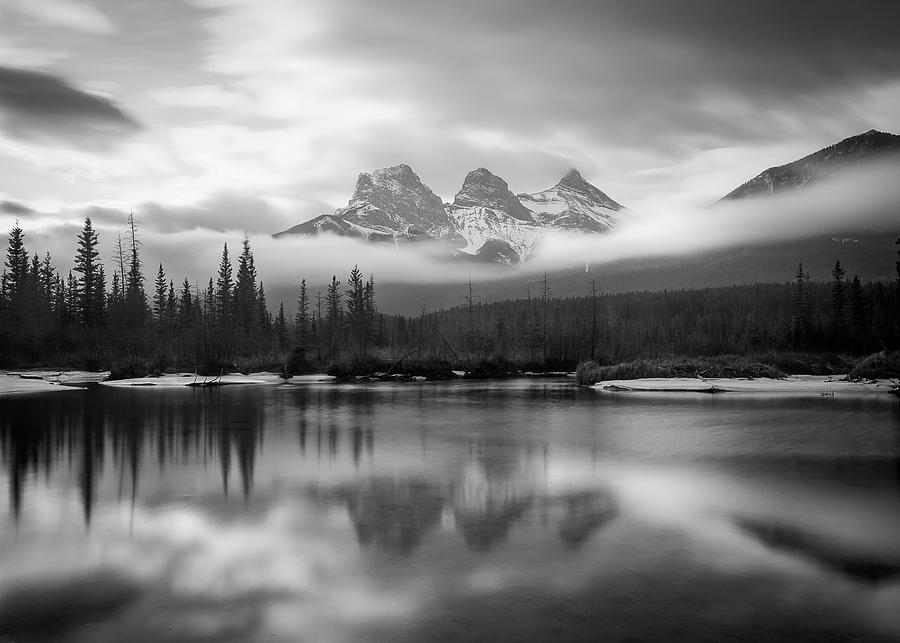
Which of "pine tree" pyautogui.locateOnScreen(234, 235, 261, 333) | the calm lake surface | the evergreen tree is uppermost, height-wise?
"pine tree" pyautogui.locateOnScreen(234, 235, 261, 333)

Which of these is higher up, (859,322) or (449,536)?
(859,322)

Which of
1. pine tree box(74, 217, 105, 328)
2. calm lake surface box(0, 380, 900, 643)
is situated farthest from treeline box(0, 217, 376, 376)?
calm lake surface box(0, 380, 900, 643)

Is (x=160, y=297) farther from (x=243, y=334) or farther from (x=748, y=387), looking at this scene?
(x=748, y=387)

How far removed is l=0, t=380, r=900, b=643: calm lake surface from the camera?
7.28m

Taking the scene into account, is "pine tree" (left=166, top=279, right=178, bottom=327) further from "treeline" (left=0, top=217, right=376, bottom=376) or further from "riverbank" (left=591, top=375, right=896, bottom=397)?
"riverbank" (left=591, top=375, right=896, bottom=397)

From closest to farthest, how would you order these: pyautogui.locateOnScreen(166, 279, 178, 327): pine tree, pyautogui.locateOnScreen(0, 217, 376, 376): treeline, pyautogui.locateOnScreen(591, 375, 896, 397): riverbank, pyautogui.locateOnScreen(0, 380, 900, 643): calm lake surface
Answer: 1. pyautogui.locateOnScreen(0, 380, 900, 643): calm lake surface
2. pyautogui.locateOnScreen(591, 375, 896, 397): riverbank
3. pyautogui.locateOnScreen(0, 217, 376, 376): treeline
4. pyautogui.locateOnScreen(166, 279, 178, 327): pine tree

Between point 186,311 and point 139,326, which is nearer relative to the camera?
point 139,326

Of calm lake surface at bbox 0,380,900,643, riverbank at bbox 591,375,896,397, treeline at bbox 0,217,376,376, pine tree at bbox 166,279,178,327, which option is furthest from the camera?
pine tree at bbox 166,279,178,327

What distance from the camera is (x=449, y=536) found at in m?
10.5

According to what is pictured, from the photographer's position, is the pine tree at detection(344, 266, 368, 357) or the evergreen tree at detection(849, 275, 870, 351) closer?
the evergreen tree at detection(849, 275, 870, 351)

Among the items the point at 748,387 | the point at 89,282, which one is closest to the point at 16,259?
the point at 89,282

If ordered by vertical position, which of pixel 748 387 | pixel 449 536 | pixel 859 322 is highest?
pixel 859 322

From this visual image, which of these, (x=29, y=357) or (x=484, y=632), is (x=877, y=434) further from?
(x=29, y=357)

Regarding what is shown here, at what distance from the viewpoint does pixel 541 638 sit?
677cm
